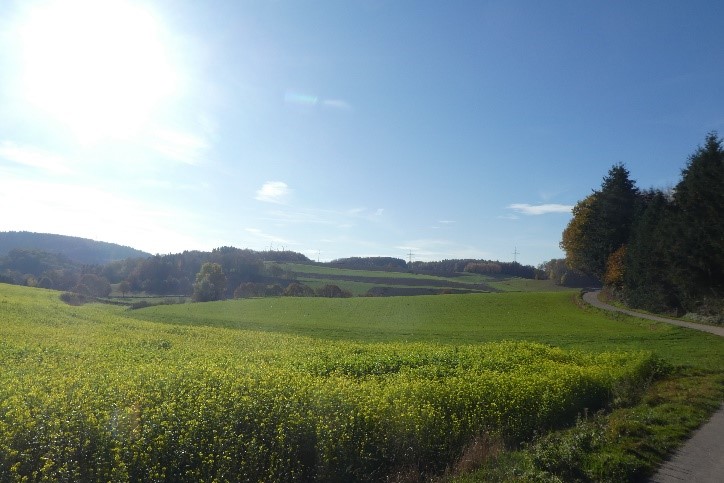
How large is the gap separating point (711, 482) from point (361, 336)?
24.1m

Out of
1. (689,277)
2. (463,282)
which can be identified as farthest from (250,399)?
(463,282)

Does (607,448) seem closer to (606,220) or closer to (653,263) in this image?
(653,263)

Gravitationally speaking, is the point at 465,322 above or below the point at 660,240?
below

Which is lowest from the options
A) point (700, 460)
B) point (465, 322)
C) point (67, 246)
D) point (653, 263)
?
point (465, 322)

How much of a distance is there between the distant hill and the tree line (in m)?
86.0

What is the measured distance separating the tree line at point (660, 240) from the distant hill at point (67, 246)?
86.0 m

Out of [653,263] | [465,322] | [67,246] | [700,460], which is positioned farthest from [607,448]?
[67,246]

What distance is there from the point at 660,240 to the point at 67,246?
114 meters

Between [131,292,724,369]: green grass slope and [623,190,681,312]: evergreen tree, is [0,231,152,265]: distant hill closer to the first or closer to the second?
[131,292,724,369]: green grass slope

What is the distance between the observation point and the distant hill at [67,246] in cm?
10894

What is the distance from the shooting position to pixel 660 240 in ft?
125

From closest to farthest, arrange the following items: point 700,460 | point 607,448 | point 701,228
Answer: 1. point 700,460
2. point 607,448
3. point 701,228

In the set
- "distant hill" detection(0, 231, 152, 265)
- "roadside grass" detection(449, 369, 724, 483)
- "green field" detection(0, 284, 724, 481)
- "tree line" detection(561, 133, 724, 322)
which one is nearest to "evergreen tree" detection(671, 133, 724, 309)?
"tree line" detection(561, 133, 724, 322)

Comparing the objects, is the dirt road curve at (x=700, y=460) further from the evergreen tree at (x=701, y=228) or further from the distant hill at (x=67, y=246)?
the distant hill at (x=67, y=246)
